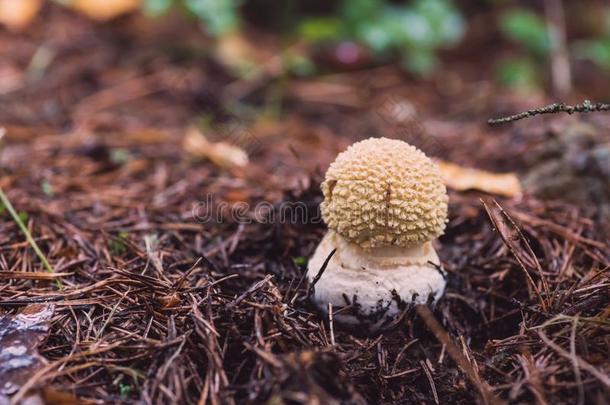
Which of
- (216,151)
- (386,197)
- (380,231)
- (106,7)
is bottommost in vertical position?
(216,151)

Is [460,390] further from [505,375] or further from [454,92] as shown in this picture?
[454,92]

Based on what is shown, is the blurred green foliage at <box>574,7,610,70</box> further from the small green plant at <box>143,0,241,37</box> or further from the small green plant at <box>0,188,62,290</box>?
the small green plant at <box>0,188,62,290</box>

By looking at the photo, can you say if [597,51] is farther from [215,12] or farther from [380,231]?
[380,231]

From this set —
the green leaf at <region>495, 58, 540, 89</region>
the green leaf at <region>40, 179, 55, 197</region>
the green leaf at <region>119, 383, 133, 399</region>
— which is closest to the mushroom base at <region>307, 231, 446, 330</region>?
the green leaf at <region>119, 383, 133, 399</region>

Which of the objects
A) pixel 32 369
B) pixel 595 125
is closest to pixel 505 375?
pixel 32 369

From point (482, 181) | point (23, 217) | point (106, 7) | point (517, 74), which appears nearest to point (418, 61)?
point (517, 74)
